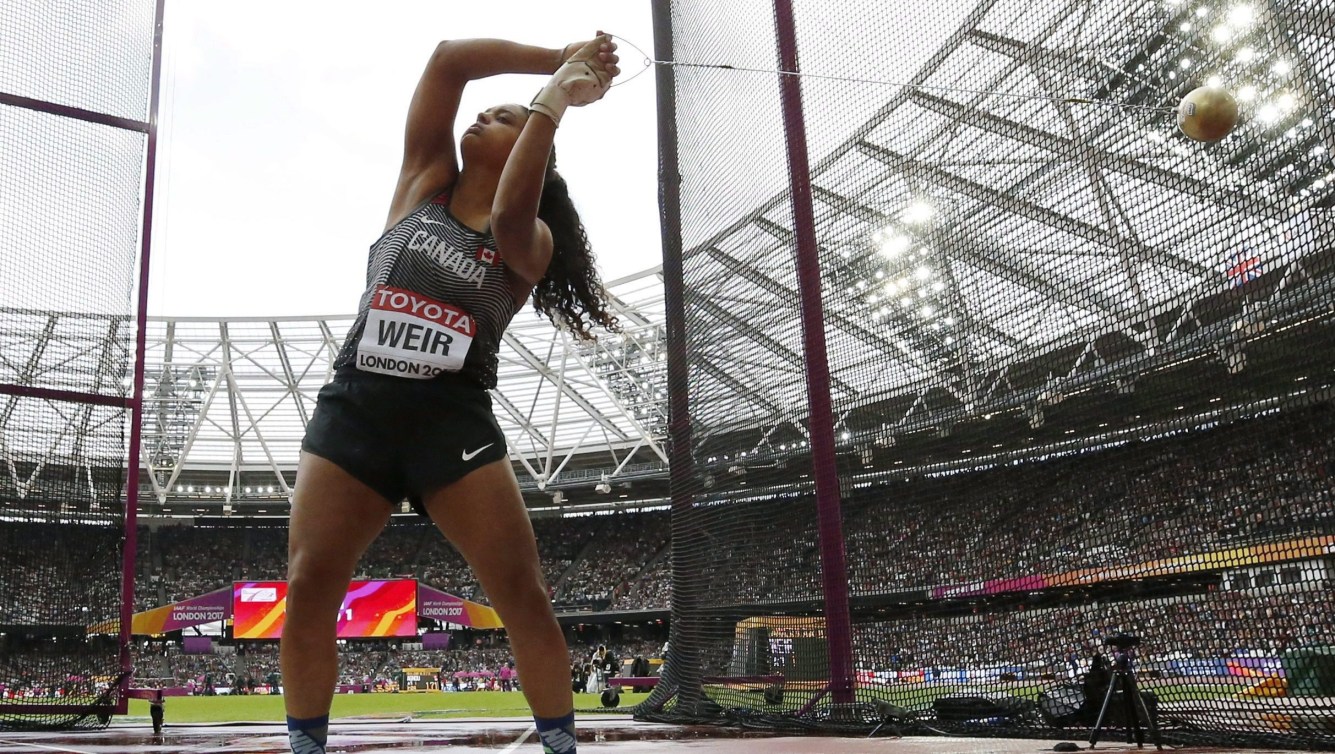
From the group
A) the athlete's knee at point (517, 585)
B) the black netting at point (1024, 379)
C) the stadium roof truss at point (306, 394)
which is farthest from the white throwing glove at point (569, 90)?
the stadium roof truss at point (306, 394)

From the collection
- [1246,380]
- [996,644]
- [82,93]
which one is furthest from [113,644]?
[1246,380]

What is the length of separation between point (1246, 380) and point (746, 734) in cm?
257

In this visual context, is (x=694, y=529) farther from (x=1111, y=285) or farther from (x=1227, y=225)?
(x=1227, y=225)

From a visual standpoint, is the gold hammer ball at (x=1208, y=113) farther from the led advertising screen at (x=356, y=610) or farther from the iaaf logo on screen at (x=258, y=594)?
the iaaf logo on screen at (x=258, y=594)

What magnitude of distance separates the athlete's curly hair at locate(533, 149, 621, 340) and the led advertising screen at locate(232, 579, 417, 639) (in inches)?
1378

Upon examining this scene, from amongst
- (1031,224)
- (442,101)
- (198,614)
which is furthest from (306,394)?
(442,101)

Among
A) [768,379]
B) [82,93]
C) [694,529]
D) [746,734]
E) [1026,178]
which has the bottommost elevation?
[746,734]

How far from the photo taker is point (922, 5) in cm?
482

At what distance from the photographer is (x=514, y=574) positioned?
1.96 m

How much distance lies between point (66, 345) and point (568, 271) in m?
6.50

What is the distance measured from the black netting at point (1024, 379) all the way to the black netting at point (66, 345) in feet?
13.1

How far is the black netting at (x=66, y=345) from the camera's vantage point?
6844 mm

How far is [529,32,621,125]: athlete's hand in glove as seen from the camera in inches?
77.9

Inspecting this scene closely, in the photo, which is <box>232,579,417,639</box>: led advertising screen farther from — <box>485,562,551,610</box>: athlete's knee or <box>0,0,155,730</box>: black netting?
<box>485,562,551,610</box>: athlete's knee
